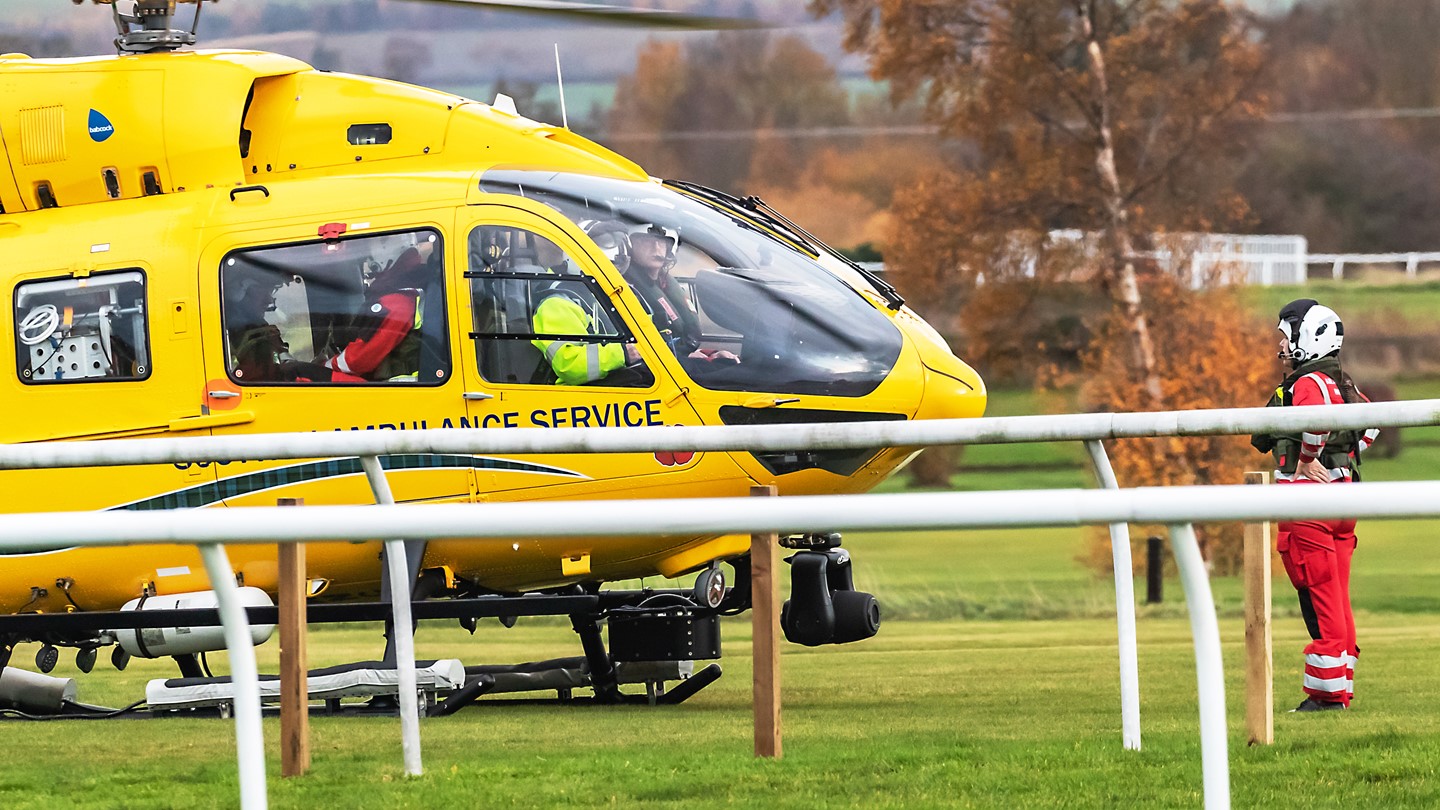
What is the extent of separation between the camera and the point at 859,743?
6789mm

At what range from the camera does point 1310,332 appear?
8.93 metres

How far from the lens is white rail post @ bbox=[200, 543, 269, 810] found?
4.36 meters

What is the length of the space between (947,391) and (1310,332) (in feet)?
6.34

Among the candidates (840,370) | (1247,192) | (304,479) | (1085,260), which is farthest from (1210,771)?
(1247,192)

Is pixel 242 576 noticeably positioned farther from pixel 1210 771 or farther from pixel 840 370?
pixel 1210 771

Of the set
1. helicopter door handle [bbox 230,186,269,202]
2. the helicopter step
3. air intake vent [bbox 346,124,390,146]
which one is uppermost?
air intake vent [bbox 346,124,390,146]

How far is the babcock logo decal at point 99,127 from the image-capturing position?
10.6 meters

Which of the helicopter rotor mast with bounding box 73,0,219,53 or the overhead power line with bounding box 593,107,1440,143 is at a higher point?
the overhead power line with bounding box 593,107,1440,143

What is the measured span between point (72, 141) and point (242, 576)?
255cm

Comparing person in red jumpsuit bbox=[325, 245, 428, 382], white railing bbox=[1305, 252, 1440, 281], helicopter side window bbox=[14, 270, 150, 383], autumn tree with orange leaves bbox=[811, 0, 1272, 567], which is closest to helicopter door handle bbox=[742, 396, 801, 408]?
person in red jumpsuit bbox=[325, 245, 428, 382]

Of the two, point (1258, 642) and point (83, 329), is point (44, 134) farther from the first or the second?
point (1258, 642)

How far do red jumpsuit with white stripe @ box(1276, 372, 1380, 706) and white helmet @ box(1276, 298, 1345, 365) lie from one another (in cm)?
11

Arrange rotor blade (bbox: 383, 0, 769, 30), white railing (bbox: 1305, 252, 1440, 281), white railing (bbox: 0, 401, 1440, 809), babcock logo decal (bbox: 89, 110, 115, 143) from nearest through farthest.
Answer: white railing (bbox: 0, 401, 1440, 809) < rotor blade (bbox: 383, 0, 769, 30) < babcock logo decal (bbox: 89, 110, 115, 143) < white railing (bbox: 1305, 252, 1440, 281)

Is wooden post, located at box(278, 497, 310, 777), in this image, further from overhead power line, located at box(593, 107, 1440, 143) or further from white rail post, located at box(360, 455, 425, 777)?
overhead power line, located at box(593, 107, 1440, 143)
